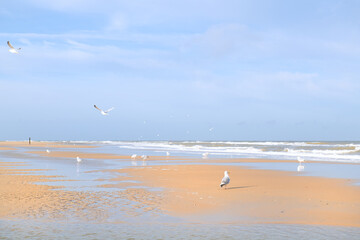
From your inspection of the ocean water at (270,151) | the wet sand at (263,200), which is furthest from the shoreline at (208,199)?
the ocean water at (270,151)

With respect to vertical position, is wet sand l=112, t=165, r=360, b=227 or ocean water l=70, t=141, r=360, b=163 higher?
wet sand l=112, t=165, r=360, b=227

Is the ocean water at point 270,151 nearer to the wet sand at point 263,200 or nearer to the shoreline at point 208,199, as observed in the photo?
the wet sand at point 263,200

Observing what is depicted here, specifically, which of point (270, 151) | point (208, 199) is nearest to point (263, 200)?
point (208, 199)

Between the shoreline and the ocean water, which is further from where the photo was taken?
the ocean water

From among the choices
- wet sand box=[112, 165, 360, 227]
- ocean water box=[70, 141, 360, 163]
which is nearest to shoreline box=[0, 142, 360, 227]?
wet sand box=[112, 165, 360, 227]

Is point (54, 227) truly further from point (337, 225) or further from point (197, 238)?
point (337, 225)

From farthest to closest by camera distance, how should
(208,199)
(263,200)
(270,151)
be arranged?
(270,151)
(208,199)
(263,200)

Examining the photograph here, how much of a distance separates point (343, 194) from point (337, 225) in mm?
4952

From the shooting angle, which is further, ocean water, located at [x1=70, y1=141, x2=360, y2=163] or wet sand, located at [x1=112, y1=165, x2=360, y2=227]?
ocean water, located at [x1=70, y1=141, x2=360, y2=163]

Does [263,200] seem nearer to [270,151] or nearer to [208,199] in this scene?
[208,199]

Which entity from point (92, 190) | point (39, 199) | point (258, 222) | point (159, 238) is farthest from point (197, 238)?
point (92, 190)

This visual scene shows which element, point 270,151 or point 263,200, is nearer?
point 263,200

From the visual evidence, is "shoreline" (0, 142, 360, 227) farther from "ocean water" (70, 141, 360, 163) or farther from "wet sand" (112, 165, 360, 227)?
"ocean water" (70, 141, 360, 163)

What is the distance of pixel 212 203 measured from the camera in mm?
11594
